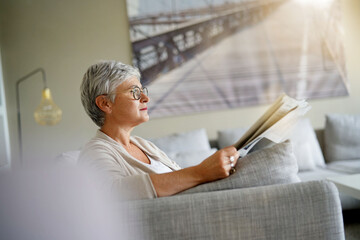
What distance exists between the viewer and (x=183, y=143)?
3.02 meters

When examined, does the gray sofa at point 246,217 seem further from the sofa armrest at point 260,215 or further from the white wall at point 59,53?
the white wall at point 59,53

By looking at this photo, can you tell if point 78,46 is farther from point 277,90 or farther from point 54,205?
point 54,205

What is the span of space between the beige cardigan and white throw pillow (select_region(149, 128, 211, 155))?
67.1 inches

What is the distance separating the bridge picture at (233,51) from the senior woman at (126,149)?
201 cm

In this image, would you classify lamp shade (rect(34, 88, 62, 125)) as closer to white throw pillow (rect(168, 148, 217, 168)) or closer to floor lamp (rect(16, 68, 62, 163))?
floor lamp (rect(16, 68, 62, 163))

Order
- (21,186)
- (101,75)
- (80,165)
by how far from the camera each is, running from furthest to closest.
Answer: (101,75) → (80,165) → (21,186)

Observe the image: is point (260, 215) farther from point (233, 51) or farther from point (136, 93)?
point (233, 51)

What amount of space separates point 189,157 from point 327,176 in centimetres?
104

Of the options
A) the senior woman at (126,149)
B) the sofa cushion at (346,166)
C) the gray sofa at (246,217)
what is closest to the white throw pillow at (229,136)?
the sofa cushion at (346,166)

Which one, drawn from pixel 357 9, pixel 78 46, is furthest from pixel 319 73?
pixel 78 46

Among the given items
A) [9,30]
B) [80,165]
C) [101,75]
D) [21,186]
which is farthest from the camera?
[9,30]

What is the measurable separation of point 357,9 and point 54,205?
3713 millimetres

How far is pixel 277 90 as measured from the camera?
3500mm

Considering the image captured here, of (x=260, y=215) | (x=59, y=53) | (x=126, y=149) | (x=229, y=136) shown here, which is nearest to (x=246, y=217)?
(x=260, y=215)
